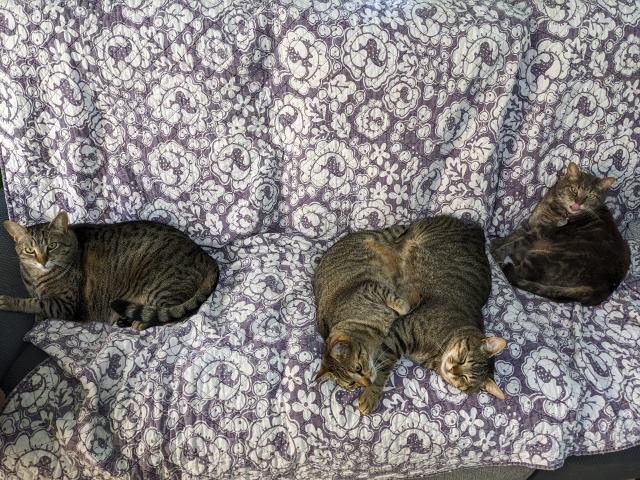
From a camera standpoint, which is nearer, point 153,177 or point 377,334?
point 377,334

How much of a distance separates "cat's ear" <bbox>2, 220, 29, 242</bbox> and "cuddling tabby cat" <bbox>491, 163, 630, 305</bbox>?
185cm

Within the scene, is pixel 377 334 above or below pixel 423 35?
below

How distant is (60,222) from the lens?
5.79 ft

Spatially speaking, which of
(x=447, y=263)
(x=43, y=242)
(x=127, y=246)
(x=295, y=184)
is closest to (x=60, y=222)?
(x=43, y=242)

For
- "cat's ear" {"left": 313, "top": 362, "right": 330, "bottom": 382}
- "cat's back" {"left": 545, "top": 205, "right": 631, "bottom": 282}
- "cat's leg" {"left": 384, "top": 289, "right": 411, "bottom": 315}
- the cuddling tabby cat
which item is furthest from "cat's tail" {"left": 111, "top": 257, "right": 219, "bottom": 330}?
"cat's back" {"left": 545, "top": 205, "right": 631, "bottom": 282}

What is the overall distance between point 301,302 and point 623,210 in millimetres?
1539

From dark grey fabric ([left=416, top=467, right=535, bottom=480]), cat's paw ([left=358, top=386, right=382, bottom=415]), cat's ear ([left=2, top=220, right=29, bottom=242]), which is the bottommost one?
dark grey fabric ([left=416, top=467, right=535, bottom=480])

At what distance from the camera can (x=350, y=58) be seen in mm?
1807

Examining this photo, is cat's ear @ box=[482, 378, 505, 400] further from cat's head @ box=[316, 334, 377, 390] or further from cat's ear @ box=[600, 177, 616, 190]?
cat's ear @ box=[600, 177, 616, 190]

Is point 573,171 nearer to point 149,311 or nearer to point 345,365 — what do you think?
point 345,365

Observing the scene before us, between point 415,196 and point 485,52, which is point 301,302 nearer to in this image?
point 415,196

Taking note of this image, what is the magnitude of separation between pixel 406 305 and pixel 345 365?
14.6 inches

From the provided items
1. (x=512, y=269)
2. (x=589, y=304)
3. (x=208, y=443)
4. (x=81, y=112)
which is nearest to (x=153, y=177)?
(x=81, y=112)

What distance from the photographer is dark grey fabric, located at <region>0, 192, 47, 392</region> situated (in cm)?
158
